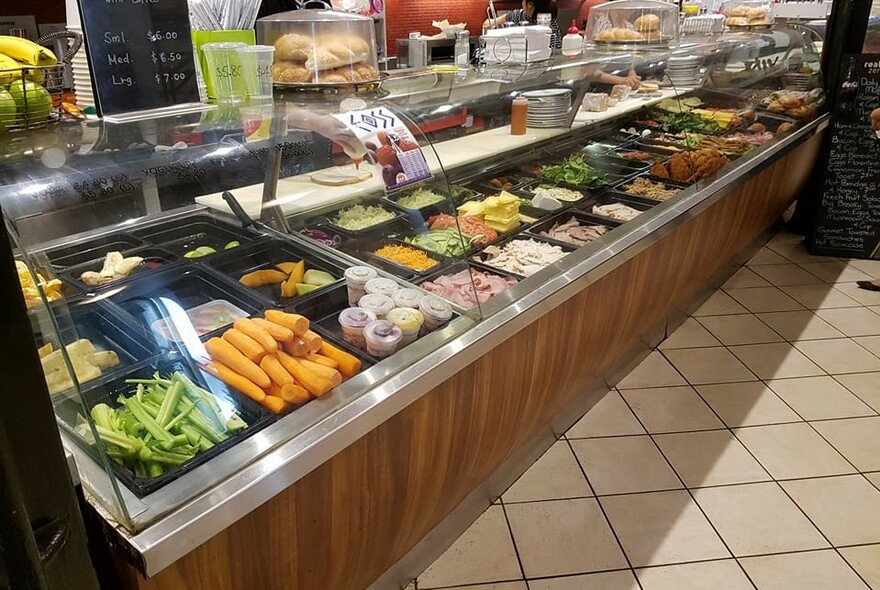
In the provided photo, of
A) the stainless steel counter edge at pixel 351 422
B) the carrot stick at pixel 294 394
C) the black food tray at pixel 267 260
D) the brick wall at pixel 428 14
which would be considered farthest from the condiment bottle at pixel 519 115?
the brick wall at pixel 428 14

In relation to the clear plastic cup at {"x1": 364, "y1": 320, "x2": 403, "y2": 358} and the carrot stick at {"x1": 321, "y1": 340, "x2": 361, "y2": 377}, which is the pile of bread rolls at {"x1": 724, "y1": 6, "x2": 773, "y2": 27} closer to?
the clear plastic cup at {"x1": 364, "y1": 320, "x2": 403, "y2": 358}

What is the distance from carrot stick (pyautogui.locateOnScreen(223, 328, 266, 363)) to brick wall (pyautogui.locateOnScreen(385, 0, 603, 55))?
8201 mm

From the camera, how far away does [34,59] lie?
171cm

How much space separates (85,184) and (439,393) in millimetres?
1226

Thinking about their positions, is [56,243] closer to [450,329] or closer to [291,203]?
[291,203]

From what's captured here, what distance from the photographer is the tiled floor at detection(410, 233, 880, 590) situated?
101 inches

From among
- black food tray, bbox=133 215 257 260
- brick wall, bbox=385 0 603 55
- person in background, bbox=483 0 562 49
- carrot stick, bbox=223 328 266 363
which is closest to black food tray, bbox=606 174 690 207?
person in background, bbox=483 0 562 49

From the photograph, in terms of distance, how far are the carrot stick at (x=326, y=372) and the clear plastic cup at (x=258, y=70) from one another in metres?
0.95

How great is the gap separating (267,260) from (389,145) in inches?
25.8

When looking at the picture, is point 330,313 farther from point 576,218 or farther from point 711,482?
point 711,482

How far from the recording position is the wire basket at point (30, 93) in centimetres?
161

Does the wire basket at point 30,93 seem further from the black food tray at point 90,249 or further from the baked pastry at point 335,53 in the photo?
the baked pastry at point 335,53

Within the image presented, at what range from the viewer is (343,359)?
6.22 feet

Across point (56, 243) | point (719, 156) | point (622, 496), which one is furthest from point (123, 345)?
point (719, 156)
